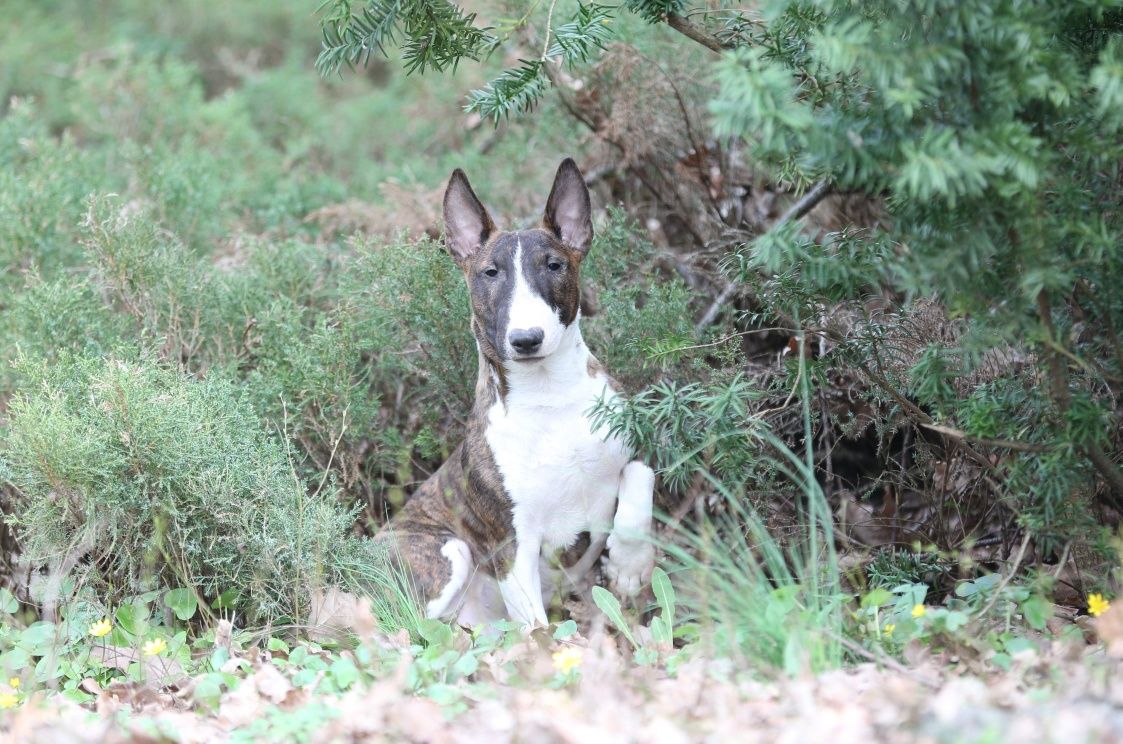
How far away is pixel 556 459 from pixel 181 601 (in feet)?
4.98

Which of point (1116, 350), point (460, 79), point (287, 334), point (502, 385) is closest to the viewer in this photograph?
point (1116, 350)

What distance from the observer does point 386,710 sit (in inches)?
126

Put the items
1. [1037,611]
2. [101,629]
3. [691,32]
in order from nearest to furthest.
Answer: [1037,611] → [101,629] → [691,32]

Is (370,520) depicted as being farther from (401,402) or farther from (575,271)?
(575,271)

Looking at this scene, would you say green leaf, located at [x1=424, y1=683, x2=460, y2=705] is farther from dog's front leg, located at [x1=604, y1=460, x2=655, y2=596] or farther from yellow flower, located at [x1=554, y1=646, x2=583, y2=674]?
dog's front leg, located at [x1=604, y1=460, x2=655, y2=596]

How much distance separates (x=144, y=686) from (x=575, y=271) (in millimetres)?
2211

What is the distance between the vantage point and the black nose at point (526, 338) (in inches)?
179

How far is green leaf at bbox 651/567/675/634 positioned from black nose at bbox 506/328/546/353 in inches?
36.7

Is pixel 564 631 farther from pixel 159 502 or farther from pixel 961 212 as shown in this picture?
pixel 961 212

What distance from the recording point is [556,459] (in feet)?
15.9

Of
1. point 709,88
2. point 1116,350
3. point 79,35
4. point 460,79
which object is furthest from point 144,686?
point 79,35

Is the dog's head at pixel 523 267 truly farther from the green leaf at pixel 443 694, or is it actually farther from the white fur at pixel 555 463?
the green leaf at pixel 443 694

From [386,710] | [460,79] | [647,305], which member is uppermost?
[460,79]

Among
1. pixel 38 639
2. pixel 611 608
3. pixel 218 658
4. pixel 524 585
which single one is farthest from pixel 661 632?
pixel 38 639
